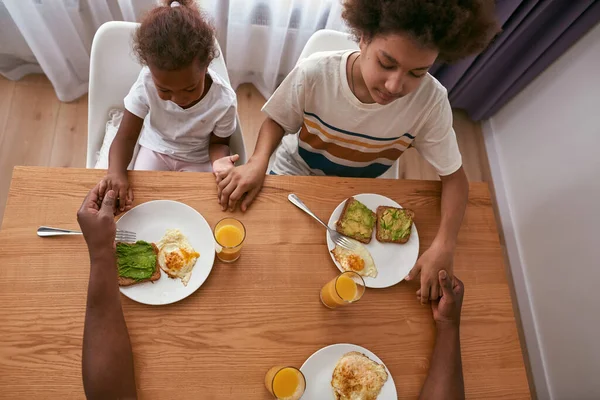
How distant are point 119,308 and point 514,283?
2057 mm

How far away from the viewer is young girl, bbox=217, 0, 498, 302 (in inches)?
35.9

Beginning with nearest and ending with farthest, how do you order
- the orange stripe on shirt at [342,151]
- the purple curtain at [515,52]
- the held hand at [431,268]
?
1. the held hand at [431,268]
2. the orange stripe on shirt at [342,151]
3. the purple curtain at [515,52]

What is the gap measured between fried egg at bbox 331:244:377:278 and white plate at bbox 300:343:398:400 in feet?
0.65

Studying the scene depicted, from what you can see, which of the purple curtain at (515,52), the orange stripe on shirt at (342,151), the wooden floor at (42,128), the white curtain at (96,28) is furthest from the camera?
the wooden floor at (42,128)

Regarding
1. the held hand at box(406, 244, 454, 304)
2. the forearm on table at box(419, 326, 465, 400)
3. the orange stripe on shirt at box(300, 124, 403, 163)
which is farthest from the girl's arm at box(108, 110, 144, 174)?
the forearm on table at box(419, 326, 465, 400)

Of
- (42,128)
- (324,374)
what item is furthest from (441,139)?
(42,128)

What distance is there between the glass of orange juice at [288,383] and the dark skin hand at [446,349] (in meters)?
0.32

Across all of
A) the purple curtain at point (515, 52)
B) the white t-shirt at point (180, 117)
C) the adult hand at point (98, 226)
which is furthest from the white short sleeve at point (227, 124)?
the purple curtain at point (515, 52)

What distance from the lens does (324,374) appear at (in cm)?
100

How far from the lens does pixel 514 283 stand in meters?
2.23

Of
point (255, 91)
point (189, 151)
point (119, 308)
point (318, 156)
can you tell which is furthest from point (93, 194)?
point (255, 91)

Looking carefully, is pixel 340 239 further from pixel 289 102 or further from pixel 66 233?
pixel 66 233

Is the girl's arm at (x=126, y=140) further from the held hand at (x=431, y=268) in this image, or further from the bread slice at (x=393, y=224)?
the held hand at (x=431, y=268)

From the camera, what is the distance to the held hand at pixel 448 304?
107cm
